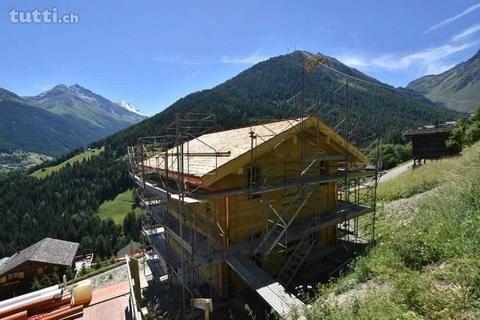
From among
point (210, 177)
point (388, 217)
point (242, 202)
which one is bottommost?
point (388, 217)

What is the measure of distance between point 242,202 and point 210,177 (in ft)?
9.70

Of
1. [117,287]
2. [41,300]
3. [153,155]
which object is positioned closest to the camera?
[41,300]

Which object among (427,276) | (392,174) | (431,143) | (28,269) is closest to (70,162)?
(28,269)

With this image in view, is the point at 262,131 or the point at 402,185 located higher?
the point at 262,131

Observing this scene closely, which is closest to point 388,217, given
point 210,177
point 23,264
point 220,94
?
point 210,177

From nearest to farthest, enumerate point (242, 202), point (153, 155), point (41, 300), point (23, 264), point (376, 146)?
point (41, 300)
point (242, 202)
point (376, 146)
point (153, 155)
point (23, 264)

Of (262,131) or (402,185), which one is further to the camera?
(402,185)

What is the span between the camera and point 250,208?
46.8 ft

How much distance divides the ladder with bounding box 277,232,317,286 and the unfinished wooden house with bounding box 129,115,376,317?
51 mm

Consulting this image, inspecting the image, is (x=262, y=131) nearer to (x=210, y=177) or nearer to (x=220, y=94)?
(x=210, y=177)

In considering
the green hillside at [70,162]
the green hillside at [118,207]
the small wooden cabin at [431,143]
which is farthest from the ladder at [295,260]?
the green hillside at [70,162]

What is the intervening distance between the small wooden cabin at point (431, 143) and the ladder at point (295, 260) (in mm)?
34495

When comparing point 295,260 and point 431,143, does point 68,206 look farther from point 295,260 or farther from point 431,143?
point 295,260

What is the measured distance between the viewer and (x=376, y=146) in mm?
17641
